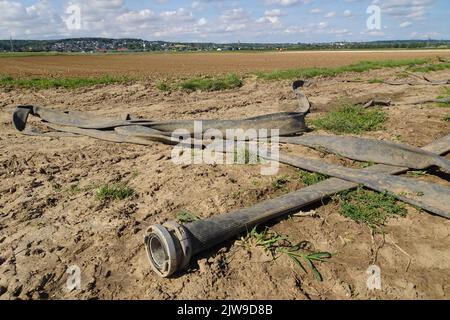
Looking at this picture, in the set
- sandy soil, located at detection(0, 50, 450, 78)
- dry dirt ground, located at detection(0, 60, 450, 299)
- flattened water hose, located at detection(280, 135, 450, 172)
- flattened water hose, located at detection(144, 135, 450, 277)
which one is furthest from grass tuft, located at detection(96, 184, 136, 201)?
sandy soil, located at detection(0, 50, 450, 78)

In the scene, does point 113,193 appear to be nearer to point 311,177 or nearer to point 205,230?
point 205,230

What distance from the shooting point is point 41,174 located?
4.59 metres

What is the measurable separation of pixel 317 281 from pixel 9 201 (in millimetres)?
3149

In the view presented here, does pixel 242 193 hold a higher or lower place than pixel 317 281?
higher

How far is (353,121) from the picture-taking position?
693 centimetres

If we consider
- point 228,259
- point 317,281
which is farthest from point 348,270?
point 228,259

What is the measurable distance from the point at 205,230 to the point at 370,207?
1.73 m

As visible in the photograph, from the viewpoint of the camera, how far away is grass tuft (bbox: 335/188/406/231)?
347 cm

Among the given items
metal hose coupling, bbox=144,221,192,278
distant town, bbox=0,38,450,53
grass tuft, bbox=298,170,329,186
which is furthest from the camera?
distant town, bbox=0,38,450,53

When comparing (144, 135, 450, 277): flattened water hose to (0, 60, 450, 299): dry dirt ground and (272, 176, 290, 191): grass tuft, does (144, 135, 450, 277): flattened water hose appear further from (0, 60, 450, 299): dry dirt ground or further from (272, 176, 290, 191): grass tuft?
(272, 176, 290, 191): grass tuft

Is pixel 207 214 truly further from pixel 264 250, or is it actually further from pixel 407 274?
pixel 407 274

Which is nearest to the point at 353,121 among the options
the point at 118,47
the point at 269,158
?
the point at 269,158

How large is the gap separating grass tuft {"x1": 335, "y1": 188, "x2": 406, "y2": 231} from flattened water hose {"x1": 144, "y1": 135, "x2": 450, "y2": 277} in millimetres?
158

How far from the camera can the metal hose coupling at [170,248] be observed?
102 inches
